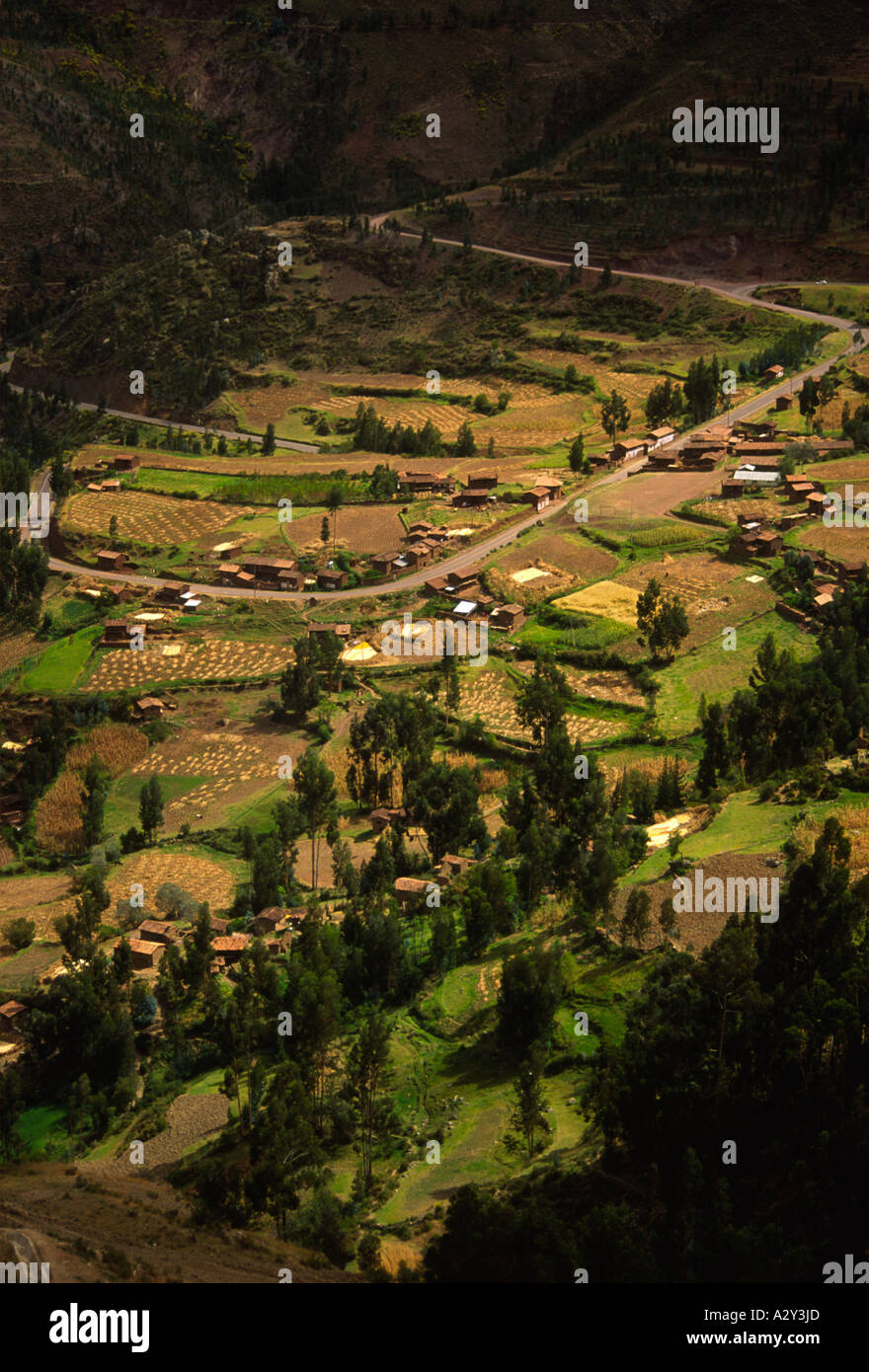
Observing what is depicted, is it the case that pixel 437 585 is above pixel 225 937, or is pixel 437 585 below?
above

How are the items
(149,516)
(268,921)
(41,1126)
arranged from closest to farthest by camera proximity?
(41,1126), (268,921), (149,516)

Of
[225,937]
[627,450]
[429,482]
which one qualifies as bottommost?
[225,937]

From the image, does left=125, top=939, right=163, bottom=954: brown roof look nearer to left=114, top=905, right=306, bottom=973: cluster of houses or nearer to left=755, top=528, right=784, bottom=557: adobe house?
left=114, top=905, right=306, bottom=973: cluster of houses

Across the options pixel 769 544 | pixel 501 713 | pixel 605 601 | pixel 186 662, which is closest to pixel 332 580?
pixel 186 662

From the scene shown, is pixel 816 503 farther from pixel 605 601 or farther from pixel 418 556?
pixel 418 556

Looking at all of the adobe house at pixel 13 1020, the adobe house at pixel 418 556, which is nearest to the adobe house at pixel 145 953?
the adobe house at pixel 13 1020

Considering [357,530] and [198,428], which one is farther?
[198,428]

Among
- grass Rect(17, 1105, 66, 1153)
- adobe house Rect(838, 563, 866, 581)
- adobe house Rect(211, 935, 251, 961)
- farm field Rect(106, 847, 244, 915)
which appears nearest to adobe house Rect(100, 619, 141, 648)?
farm field Rect(106, 847, 244, 915)
